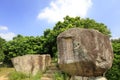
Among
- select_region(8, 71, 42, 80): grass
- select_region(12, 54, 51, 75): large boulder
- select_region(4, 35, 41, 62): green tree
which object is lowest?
select_region(8, 71, 42, 80): grass

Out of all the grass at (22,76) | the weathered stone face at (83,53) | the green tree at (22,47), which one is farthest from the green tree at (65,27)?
the weathered stone face at (83,53)

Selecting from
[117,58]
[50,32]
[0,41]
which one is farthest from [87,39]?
[0,41]

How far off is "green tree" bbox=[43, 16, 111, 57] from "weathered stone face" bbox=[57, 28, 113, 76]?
8.74 metres

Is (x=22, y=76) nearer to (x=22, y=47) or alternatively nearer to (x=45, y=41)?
(x=22, y=47)

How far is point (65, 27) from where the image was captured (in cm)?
1852

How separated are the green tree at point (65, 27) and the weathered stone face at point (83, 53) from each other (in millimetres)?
8738

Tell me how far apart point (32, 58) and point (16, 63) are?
0.92 metres

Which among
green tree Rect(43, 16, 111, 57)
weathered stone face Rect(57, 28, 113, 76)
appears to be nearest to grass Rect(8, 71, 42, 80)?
green tree Rect(43, 16, 111, 57)

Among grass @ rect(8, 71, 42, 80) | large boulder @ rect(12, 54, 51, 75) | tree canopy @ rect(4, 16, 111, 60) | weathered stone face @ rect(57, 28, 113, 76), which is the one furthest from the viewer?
tree canopy @ rect(4, 16, 111, 60)

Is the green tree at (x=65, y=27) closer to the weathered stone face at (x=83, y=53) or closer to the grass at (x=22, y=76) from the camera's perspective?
the grass at (x=22, y=76)

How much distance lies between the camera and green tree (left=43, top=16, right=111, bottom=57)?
18.5 meters

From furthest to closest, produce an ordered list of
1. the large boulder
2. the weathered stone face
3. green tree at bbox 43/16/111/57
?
green tree at bbox 43/16/111/57, the large boulder, the weathered stone face

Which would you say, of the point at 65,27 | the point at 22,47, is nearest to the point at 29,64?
the point at 65,27

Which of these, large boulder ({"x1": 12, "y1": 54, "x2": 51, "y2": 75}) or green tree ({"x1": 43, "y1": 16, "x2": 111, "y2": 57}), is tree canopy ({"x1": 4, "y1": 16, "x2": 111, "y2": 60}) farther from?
large boulder ({"x1": 12, "y1": 54, "x2": 51, "y2": 75})
